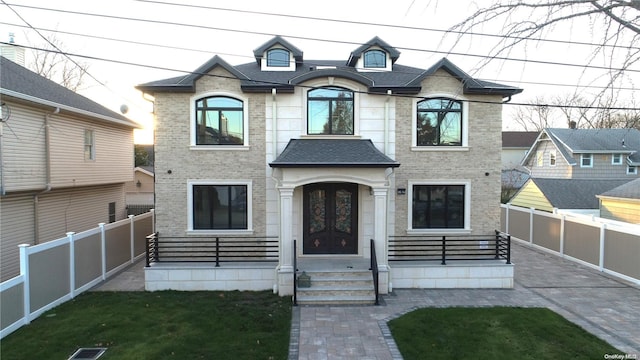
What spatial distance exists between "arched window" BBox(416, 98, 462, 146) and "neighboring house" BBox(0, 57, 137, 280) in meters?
11.7

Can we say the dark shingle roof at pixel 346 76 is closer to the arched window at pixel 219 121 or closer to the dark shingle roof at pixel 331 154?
the arched window at pixel 219 121

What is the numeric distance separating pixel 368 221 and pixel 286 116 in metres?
3.90

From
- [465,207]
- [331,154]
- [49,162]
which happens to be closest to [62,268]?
[49,162]

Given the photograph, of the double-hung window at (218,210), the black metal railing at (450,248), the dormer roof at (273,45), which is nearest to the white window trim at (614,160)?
the black metal railing at (450,248)

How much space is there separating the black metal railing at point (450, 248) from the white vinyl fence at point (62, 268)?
8305 mm

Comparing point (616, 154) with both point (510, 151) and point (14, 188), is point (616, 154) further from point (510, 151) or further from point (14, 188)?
point (14, 188)

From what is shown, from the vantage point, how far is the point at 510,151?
43094mm

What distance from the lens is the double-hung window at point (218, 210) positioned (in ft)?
34.6

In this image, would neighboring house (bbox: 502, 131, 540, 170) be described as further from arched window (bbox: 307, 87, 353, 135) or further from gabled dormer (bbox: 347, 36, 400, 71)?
arched window (bbox: 307, 87, 353, 135)

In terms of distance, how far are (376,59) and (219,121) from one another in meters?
5.82

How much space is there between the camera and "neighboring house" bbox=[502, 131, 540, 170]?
42.6 m

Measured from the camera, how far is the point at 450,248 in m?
10.7

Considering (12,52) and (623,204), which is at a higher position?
(12,52)

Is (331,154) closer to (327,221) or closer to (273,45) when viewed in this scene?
(327,221)
